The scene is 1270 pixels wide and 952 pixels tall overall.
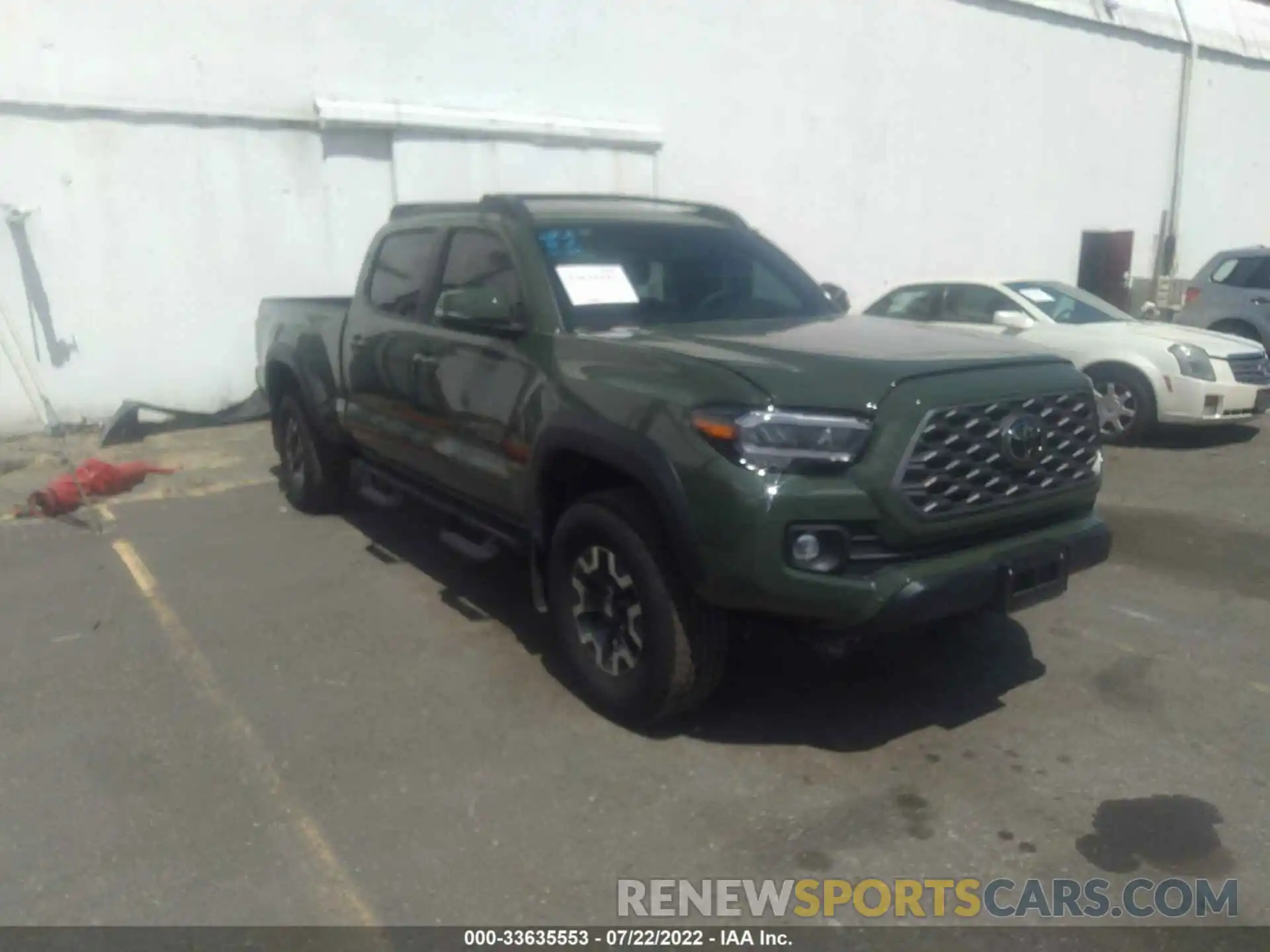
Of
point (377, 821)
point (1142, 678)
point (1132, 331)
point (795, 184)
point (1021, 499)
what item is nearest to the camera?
point (377, 821)

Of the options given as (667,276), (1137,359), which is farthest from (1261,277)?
(667,276)

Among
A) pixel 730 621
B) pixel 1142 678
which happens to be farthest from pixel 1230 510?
pixel 730 621

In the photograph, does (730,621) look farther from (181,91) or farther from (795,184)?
(795,184)

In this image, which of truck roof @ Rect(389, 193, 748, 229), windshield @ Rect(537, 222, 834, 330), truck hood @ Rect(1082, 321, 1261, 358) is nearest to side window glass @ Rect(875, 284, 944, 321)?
truck hood @ Rect(1082, 321, 1261, 358)

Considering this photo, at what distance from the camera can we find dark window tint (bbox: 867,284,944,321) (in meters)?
10.2

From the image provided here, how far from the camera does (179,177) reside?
9.34 meters

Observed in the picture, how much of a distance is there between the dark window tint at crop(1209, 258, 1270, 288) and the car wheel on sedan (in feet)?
13.3

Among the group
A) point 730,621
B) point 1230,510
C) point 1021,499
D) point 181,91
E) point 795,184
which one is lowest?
point 1230,510

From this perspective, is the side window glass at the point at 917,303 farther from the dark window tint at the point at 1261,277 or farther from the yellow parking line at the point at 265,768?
the yellow parking line at the point at 265,768

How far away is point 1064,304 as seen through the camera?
32.4 feet

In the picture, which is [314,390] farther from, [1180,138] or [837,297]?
[1180,138]

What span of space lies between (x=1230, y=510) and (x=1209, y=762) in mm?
3938

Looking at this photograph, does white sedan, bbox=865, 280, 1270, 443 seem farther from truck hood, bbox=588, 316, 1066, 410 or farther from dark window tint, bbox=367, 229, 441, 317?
dark window tint, bbox=367, 229, 441, 317

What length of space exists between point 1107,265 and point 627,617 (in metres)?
15.6
